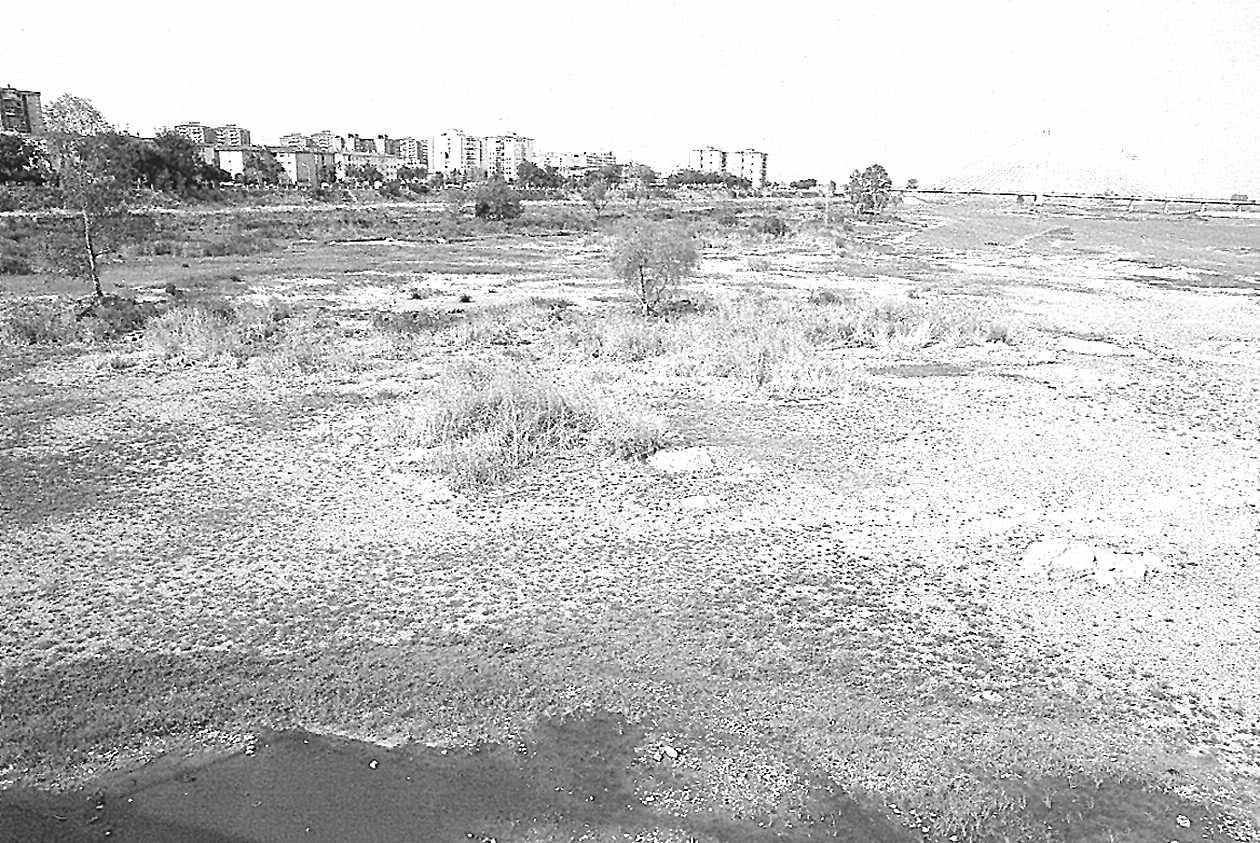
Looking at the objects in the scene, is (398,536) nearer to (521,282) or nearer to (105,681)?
(105,681)

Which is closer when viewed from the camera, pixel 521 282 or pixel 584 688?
pixel 584 688

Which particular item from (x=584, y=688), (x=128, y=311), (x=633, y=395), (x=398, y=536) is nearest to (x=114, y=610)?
(x=398, y=536)

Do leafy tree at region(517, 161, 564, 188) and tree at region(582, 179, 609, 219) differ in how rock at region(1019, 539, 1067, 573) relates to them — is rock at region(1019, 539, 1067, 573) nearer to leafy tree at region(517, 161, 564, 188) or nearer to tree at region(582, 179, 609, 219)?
tree at region(582, 179, 609, 219)

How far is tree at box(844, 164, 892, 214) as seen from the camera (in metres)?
100

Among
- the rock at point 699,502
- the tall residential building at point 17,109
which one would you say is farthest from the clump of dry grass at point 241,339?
the tall residential building at point 17,109

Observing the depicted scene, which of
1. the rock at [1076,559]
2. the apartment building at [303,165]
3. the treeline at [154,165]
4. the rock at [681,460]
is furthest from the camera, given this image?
the apartment building at [303,165]

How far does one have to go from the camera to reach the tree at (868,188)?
10025cm

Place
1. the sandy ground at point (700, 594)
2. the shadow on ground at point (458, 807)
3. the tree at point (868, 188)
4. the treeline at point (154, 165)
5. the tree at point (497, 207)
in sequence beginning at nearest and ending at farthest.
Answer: the shadow on ground at point (458, 807) < the sandy ground at point (700, 594) < the tree at point (497, 207) < the treeline at point (154, 165) < the tree at point (868, 188)

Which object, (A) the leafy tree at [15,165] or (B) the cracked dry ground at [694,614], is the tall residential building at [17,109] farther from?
(B) the cracked dry ground at [694,614]

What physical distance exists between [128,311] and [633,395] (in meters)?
15.3

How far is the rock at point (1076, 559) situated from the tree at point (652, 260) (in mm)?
17823

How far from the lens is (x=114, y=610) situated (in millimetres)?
9305

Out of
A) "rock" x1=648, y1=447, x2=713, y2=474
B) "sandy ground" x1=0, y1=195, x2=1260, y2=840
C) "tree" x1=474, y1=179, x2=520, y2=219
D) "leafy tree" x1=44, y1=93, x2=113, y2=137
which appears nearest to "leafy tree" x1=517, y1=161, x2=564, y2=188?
"tree" x1=474, y1=179, x2=520, y2=219

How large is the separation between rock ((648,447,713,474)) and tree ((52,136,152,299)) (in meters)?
21.4
